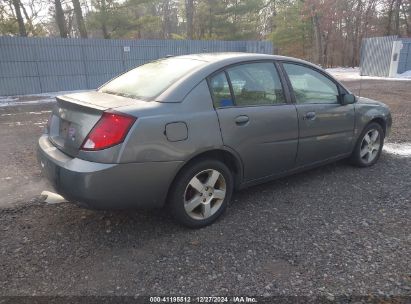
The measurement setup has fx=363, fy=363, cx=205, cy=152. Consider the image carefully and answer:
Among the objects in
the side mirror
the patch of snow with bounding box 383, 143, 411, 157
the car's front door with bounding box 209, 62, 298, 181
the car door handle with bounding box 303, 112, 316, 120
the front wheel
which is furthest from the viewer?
the patch of snow with bounding box 383, 143, 411, 157

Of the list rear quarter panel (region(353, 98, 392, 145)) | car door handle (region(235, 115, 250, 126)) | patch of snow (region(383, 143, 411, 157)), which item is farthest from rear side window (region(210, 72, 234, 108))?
patch of snow (region(383, 143, 411, 157))

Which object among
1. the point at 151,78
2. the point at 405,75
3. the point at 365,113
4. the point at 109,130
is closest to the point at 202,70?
the point at 151,78

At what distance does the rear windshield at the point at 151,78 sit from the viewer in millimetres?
3340

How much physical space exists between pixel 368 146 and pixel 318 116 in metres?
1.36

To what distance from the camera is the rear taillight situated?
2.81 metres

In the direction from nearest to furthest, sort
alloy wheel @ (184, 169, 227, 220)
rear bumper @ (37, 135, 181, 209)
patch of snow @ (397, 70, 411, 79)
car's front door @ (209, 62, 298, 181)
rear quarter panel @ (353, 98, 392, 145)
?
rear bumper @ (37, 135, 181, 209) < alloy wheel @ (184, 169, 227, 220) < car's front door @ (209, 62, 298, 181) < rear quarter panel @ (353, 98, 392, 145) < patch of snow @ (397, 70, 411, 79)

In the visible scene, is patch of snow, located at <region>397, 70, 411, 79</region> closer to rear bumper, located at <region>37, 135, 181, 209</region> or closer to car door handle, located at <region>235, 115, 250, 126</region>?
car door handle, located at <region>235, 115, 250, 126</region>

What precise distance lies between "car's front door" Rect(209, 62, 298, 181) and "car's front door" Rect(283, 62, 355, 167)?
173 millimetres

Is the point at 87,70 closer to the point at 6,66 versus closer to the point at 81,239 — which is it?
the point at 6,66

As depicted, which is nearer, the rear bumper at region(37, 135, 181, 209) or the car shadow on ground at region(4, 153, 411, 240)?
the rear bumper at region(37, 135, 181, 209)

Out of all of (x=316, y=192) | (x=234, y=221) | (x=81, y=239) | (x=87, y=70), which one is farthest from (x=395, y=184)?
(x=87, y=70)

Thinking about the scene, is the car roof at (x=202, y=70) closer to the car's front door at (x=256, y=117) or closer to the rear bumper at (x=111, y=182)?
the car's front door at (x=256, y=117)

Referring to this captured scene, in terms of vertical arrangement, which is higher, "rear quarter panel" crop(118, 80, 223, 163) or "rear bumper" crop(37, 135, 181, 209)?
"rear quarter panel" crop(118, 80, 223, 163)

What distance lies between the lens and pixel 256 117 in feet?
11.8
